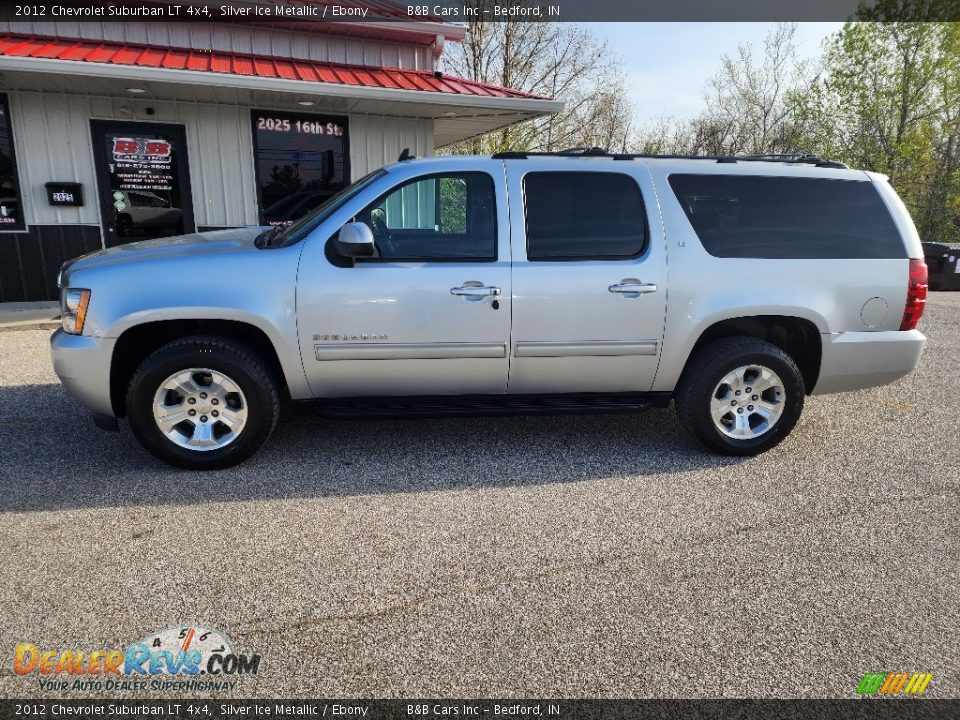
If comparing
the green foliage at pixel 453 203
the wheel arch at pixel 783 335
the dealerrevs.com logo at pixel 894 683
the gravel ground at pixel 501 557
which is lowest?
the dealerrevs.com logo at pixel 894 683

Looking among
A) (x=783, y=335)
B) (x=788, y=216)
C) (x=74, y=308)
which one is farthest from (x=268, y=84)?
(x=783, y=335)

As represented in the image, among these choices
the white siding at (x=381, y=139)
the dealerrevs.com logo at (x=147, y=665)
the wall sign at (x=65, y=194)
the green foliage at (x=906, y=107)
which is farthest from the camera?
the green foliage at (x=906, y=107)

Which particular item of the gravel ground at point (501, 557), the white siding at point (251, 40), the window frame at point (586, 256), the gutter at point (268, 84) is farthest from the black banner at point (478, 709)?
the white siding at point (251, 40)

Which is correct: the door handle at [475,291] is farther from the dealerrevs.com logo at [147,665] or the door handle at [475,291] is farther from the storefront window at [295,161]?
the storefront window at [295,161]

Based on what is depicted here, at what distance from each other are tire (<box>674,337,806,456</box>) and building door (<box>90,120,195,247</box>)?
304 inches

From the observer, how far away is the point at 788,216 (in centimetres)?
430

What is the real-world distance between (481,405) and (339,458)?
0.99m

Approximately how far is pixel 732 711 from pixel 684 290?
8.44 ft

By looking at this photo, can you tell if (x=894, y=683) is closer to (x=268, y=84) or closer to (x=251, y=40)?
(x=268, y=84)

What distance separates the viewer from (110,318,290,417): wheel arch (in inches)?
156

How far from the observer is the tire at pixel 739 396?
423 cm

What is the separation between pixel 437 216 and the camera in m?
4.29

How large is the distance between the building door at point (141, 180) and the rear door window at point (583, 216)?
6.83 m

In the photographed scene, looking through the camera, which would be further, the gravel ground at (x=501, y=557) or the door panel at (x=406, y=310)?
the door panel at (x=406, y=310)
